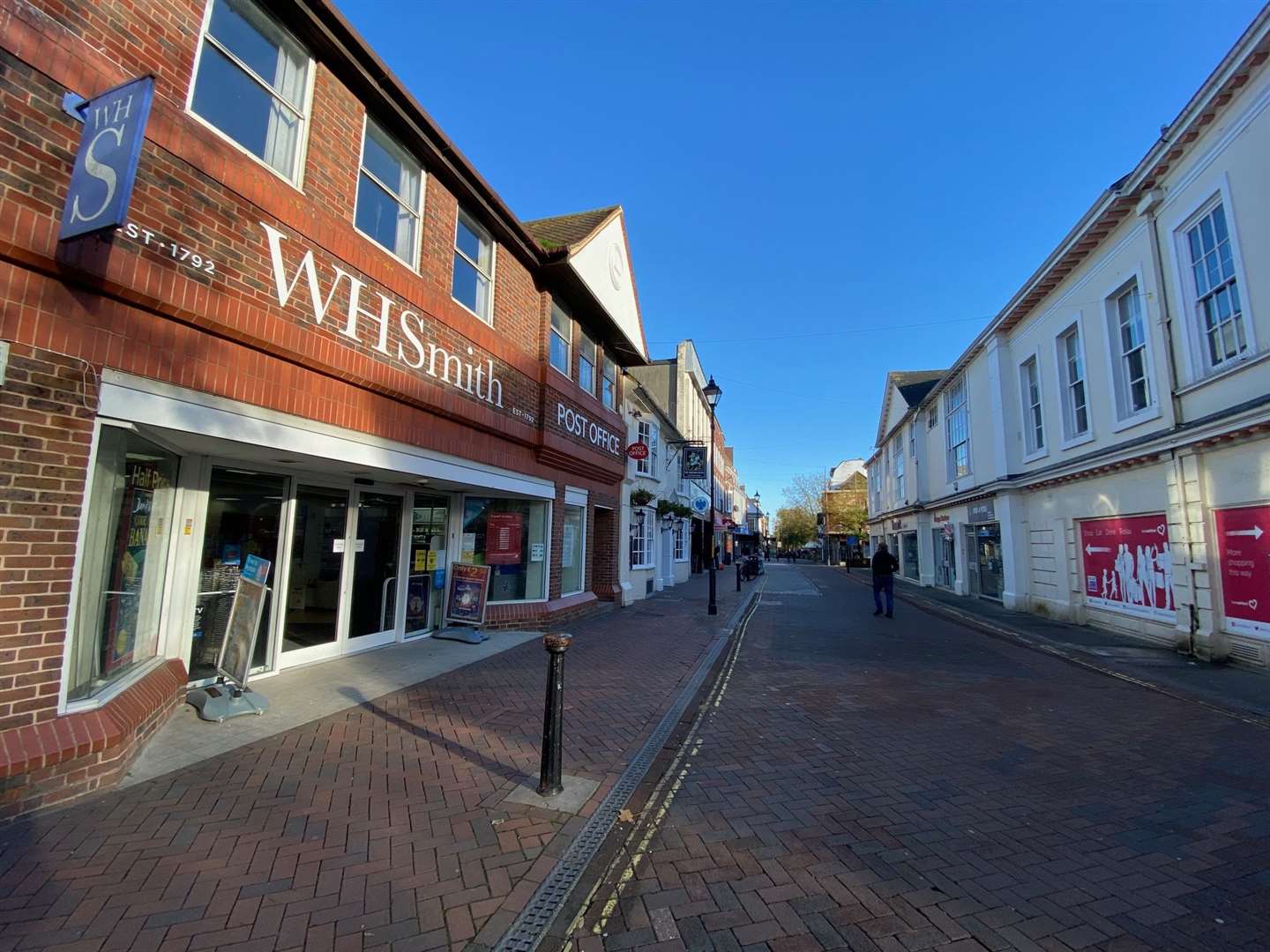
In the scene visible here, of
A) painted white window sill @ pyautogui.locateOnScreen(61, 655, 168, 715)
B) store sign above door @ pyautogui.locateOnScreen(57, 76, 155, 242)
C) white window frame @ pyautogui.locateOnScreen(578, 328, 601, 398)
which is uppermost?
white window frame @ pyautogui.locateOnScreen(578, 328, 601, 398)

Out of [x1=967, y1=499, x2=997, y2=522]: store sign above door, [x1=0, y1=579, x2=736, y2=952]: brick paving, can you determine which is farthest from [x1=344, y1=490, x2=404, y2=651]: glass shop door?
[x1=967, y1=499, x2=997, y2=522]: store sign above door

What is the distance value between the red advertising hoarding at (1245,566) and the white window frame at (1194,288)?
2.21m

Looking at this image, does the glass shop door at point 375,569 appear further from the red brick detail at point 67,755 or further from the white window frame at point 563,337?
the white window frame at point 563,337

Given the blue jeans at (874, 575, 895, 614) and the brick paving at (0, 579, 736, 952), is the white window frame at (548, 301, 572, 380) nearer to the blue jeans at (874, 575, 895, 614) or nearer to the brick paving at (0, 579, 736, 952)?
the brick paving at (0, 579, 736, 952)

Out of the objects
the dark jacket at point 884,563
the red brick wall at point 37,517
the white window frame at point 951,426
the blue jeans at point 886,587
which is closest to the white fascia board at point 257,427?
the red brick wall at point 37,517

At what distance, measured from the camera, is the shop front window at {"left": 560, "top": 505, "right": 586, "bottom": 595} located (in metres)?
11.9

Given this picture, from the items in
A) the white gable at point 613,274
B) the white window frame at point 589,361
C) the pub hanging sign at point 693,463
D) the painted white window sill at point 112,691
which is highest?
the white gable at point 613,274

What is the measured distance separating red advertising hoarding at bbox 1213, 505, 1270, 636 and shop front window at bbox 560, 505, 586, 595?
10878mm

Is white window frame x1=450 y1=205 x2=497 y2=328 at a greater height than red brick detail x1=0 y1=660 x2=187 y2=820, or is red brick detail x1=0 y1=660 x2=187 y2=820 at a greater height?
white window frame x1=450 y1=205 x2=497 y2=328

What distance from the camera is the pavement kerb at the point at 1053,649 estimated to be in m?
6.16

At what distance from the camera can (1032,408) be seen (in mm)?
15547

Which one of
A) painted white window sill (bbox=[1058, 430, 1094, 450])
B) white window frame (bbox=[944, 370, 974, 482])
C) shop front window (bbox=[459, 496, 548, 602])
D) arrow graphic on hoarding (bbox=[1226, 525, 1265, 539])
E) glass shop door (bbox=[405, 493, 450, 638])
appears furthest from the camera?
white window frame (bbox=[944, 370, 974, 482])

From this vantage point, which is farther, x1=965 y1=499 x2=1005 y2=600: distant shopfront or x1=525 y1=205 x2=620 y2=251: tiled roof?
x1=965 y1=499 x2=1005 y2=600: distant shopfront

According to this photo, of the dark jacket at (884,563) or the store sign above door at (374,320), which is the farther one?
the dark jacket at (884,563)
